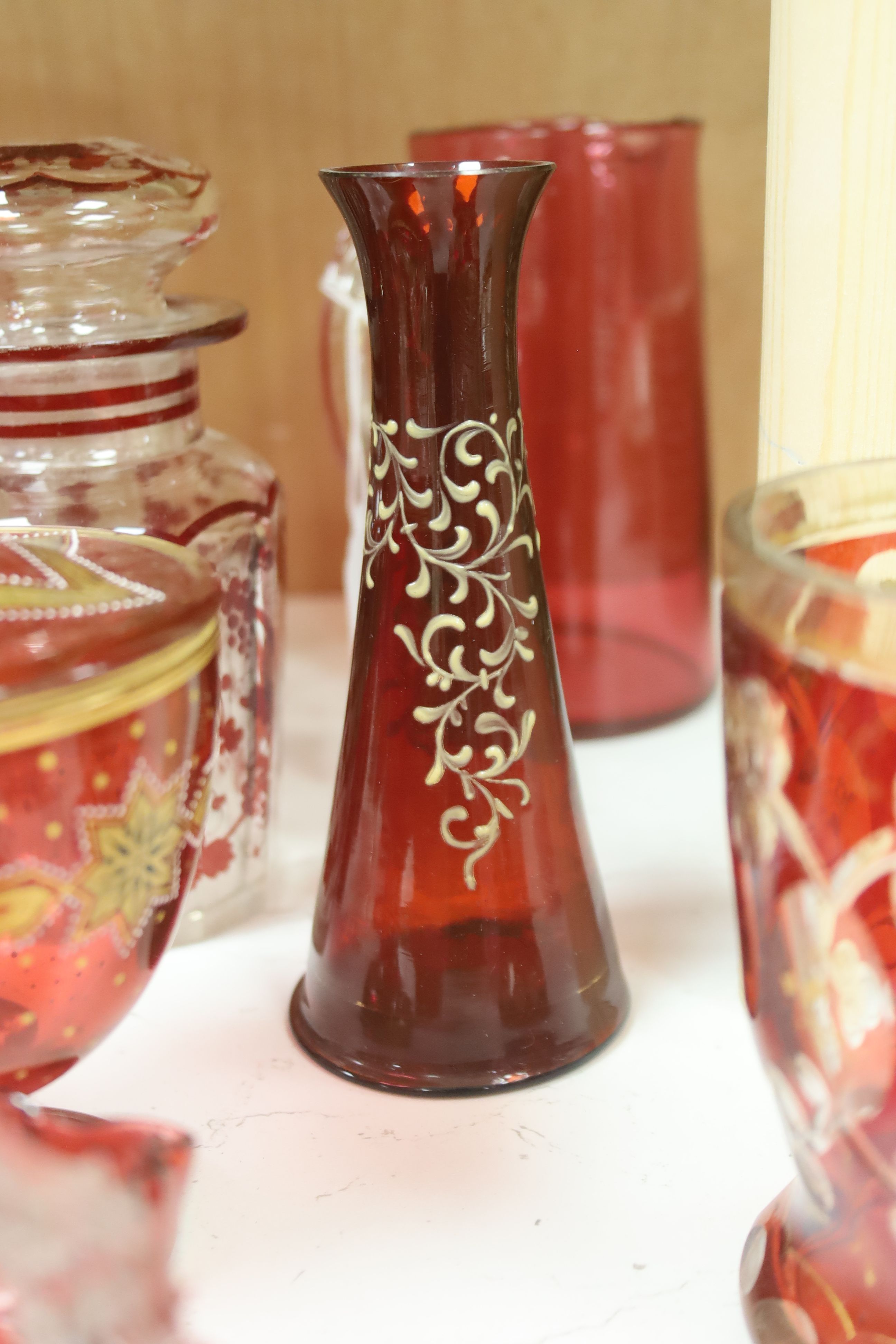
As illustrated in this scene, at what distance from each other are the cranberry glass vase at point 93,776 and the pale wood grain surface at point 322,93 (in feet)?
1.13

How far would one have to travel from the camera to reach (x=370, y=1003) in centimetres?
29

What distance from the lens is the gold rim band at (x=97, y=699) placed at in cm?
19

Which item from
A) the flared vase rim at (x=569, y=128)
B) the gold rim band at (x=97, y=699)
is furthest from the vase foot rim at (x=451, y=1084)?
the flared vase rim at (x=569, y=128)

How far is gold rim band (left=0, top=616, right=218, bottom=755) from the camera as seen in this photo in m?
0.19

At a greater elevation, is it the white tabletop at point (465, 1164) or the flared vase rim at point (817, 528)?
the flared vase rim at point (817, 528)

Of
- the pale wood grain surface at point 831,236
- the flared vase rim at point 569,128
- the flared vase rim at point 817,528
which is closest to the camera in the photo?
the flared vase rim at point 817,528

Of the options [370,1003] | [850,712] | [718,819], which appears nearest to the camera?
[850,712]

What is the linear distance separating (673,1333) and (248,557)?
21 centimetres

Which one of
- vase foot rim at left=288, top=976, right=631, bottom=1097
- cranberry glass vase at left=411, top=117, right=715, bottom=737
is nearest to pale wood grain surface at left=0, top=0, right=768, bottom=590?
cranberry glass vase at left=411, top=117, right=715, bottom=737

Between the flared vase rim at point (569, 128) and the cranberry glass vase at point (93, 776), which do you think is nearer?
the cranberry glass vase at point (93, 776)

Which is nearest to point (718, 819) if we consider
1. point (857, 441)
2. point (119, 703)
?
point (857, 441)

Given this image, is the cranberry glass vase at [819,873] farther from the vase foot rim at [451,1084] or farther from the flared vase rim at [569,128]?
the flared vase rim at [569,128]

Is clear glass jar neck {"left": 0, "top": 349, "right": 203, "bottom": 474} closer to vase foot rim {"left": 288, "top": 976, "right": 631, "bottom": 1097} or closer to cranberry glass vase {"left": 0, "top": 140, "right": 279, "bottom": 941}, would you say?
cranberry glass vase {"left": 0, "top": 140, "right": 279, "bottom": 941}

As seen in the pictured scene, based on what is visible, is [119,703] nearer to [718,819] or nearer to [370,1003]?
[370,1003]
